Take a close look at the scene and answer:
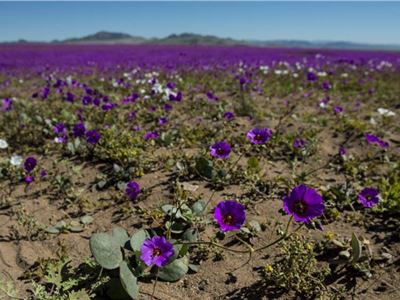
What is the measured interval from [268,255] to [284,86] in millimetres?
7735

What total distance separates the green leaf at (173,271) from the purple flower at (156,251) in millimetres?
286

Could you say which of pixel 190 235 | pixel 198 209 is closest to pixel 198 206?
pixel 198 209

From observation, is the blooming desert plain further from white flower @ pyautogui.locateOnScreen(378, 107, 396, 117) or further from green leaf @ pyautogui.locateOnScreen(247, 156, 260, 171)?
white flower @ pyautogui.locateOnScreen(378, 107, 396, 117)

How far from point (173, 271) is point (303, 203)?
1053mm

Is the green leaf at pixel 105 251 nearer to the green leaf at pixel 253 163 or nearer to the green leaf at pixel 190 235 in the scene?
the green leaf at pixel 190 235

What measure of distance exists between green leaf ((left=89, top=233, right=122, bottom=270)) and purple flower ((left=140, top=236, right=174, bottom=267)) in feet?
0.87

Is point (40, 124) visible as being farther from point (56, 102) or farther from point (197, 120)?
point (197, 120)

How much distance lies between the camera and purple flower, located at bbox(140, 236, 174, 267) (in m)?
2.32

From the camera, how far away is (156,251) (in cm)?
238

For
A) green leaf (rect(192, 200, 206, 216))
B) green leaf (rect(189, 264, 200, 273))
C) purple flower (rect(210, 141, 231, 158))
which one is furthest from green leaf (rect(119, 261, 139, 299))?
purple flower (rect(210, 141, 231, 158))

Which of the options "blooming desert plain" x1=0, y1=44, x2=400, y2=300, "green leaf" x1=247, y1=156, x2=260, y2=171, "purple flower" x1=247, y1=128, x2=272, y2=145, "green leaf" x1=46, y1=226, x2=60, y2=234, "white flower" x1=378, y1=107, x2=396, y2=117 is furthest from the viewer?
"white flower" x1=378, y1=107, x2=396, y2=117

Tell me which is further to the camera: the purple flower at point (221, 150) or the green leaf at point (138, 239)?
the purple flower at point (221, 150)

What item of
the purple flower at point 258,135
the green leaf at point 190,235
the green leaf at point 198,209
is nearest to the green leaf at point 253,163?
the purple flower at point 258,135

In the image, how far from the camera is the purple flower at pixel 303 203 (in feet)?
7.44
